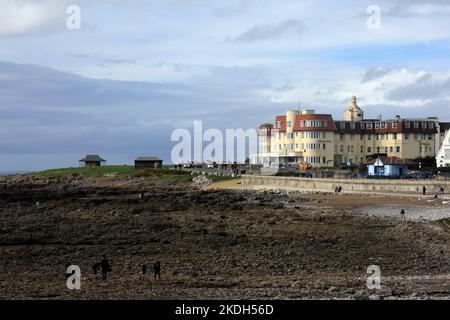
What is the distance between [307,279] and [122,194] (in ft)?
156

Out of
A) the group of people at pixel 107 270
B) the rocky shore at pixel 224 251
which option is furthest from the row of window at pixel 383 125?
the group of people at pixel 107 270

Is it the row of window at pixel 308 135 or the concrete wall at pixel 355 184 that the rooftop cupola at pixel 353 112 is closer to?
the row of window at pixel 308 135

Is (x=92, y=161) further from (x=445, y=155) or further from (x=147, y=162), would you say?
(x=445, y=155)

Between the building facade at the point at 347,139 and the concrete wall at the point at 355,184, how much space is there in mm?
21501

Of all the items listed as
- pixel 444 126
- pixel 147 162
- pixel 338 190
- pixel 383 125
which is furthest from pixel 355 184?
pixel 147 162

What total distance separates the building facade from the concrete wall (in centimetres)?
2150

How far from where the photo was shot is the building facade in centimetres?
9831

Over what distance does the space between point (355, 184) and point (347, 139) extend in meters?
36.1

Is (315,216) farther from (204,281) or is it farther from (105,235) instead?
(204,281)

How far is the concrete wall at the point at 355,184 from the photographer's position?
60.8m

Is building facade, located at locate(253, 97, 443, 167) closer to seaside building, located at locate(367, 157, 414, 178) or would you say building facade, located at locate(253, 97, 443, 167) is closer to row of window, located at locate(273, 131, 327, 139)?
row of window, located at locate(273, 131, 327, 139)

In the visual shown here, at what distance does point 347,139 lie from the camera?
100750 mm
